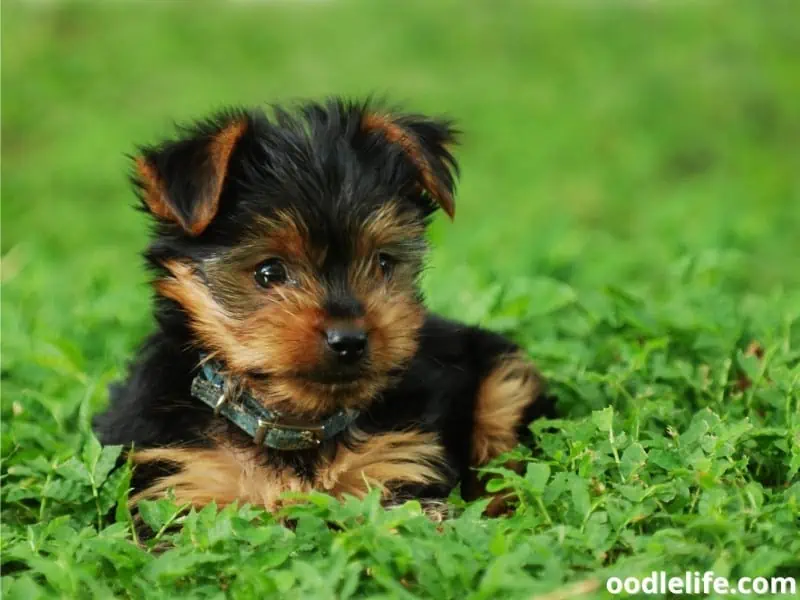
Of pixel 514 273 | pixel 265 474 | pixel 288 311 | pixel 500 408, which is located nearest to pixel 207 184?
pixel 288 311

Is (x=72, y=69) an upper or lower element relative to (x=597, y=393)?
upper

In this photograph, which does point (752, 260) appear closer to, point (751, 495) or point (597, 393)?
point (597, 393)

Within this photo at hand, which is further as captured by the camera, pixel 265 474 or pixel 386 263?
pixel 386 263

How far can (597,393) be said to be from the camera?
18.3ft

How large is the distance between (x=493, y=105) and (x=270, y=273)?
9.97 m

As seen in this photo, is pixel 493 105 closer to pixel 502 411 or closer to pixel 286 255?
pixel 502 411

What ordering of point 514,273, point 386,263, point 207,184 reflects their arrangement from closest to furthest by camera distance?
point 207,184 → point 386,263 → point 514,273

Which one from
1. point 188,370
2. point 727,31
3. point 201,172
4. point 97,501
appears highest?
point 727,31

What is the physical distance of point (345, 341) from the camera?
4340mm

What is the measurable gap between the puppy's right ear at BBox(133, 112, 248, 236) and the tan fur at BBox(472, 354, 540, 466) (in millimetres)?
1628

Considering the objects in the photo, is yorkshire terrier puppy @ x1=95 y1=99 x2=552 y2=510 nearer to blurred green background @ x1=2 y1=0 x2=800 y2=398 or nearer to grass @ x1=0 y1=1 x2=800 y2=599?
grass @ x1=0 y1=1 x2=800 y2=599

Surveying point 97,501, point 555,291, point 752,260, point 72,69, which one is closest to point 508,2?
point 72,69

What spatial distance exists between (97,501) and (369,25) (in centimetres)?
1190

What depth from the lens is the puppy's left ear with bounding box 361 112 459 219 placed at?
494cm
